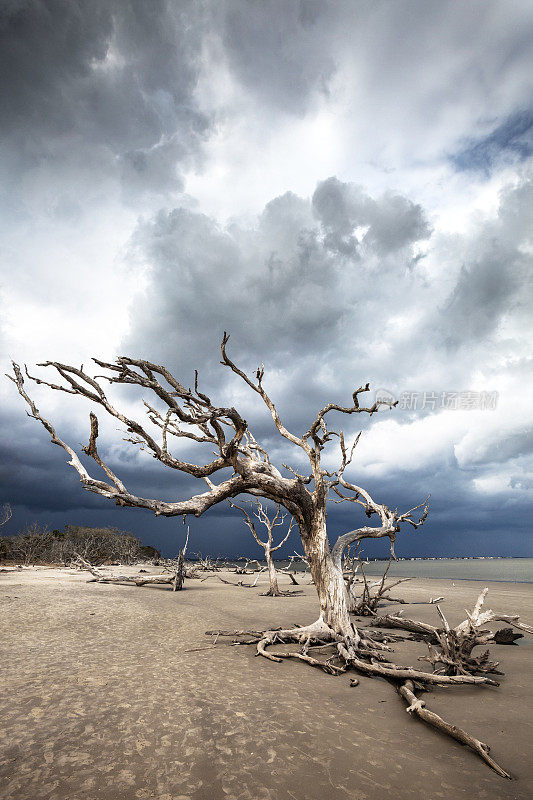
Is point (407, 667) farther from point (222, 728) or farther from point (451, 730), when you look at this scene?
point (222, 728)

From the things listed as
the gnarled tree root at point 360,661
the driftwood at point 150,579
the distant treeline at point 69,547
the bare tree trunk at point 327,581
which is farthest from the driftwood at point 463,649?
the distant treeline at point 69,547

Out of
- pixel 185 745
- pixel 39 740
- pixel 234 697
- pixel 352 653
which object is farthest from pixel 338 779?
pixel 352 653

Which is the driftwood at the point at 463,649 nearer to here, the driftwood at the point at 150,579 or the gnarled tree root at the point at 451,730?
the gnarled tree root at the point at 451,730

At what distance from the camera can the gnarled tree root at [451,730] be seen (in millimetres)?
3719

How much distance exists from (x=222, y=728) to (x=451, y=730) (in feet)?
8.74

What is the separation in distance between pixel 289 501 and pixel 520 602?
16.1m

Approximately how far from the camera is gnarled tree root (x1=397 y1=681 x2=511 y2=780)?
3719 millimetres

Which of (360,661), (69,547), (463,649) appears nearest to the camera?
(360,661)

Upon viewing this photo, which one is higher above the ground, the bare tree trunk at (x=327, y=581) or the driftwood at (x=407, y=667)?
the bare tree trunk at (x=327, y=581)

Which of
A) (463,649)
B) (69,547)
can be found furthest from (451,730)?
(69,547)

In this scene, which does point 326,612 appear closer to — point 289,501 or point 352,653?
point 352,653

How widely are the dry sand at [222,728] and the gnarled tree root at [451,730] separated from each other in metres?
0.09

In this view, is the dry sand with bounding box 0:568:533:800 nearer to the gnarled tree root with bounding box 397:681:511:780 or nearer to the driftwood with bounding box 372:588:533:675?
the gnarled tree root with bounding box 397:681:511:780

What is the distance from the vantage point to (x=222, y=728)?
426cm
